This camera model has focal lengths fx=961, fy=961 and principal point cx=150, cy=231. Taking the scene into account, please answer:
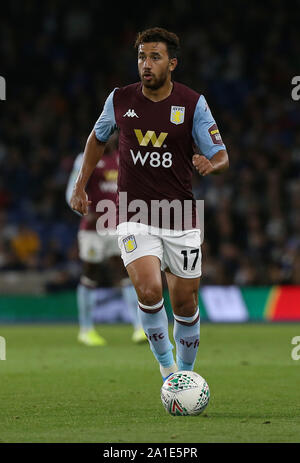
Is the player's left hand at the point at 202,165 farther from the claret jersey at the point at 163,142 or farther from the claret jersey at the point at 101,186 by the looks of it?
the claret jersey at the point at 101,186

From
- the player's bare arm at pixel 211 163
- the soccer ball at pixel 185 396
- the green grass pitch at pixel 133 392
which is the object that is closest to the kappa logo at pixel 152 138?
the player's bare arm at pixel 211 163

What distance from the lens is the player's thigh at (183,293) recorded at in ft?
22.3

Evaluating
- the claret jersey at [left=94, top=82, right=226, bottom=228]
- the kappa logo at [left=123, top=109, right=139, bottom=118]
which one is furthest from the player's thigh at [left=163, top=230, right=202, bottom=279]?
the kappa logo at [left=123, top=109, right=139, bottom=118]

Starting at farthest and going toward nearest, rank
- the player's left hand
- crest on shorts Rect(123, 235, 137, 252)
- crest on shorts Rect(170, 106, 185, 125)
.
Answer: crest on shorts Rect(170, 106, 185, 125) → crest on shorts Rect(123, 235, 137, 252) → the player's left hand

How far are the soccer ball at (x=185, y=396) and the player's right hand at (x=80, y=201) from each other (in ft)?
4.76

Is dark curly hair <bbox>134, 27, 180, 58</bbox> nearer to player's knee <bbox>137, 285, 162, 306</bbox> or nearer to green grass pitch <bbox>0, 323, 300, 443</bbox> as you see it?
player's knee <bbox>137, 285, 162, 306</bbox>

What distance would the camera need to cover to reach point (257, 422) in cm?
600

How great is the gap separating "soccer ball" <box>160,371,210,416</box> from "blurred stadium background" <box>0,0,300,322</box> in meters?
9.54

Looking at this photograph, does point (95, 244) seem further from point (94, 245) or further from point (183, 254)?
point (183, 254)

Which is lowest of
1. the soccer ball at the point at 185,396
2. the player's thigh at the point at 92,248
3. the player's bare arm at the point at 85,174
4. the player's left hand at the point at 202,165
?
the soccer ball at the point at 185,396

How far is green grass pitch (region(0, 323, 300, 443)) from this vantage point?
557cm

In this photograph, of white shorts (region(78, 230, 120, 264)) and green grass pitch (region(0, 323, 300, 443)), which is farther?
white shorts (region(78, 230, 120, 264))

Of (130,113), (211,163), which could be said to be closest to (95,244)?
(130,113)
